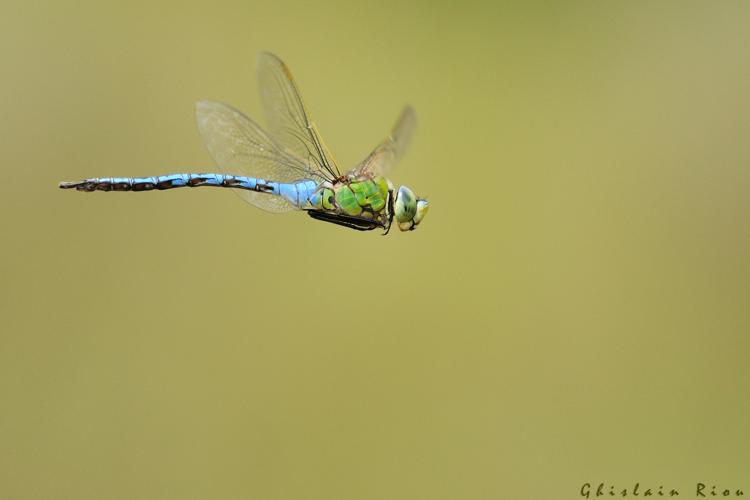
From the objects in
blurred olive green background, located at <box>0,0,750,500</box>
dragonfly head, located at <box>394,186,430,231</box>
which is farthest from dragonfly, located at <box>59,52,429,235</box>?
blurred olive green background, located at <box>0,0,750,500</box>

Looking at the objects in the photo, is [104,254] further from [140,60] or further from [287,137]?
[287,137]

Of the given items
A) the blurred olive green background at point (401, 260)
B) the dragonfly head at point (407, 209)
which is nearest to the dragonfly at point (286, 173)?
the dragonfly head at point (407, 209)

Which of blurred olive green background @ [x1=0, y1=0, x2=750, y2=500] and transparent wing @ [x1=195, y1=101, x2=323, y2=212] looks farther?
blurred olive green background @ [x1=0, y1=0, x2=750, y2=500]

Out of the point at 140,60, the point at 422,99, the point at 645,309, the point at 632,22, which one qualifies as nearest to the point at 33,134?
the point at 140,60

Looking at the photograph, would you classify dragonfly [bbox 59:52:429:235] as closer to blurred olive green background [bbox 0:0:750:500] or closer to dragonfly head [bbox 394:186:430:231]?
dragonfly head [bbox 394:186:430:231]

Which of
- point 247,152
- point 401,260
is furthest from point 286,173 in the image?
point 401,260

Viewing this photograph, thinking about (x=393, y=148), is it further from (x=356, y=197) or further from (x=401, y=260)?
(x=401, y=260)
